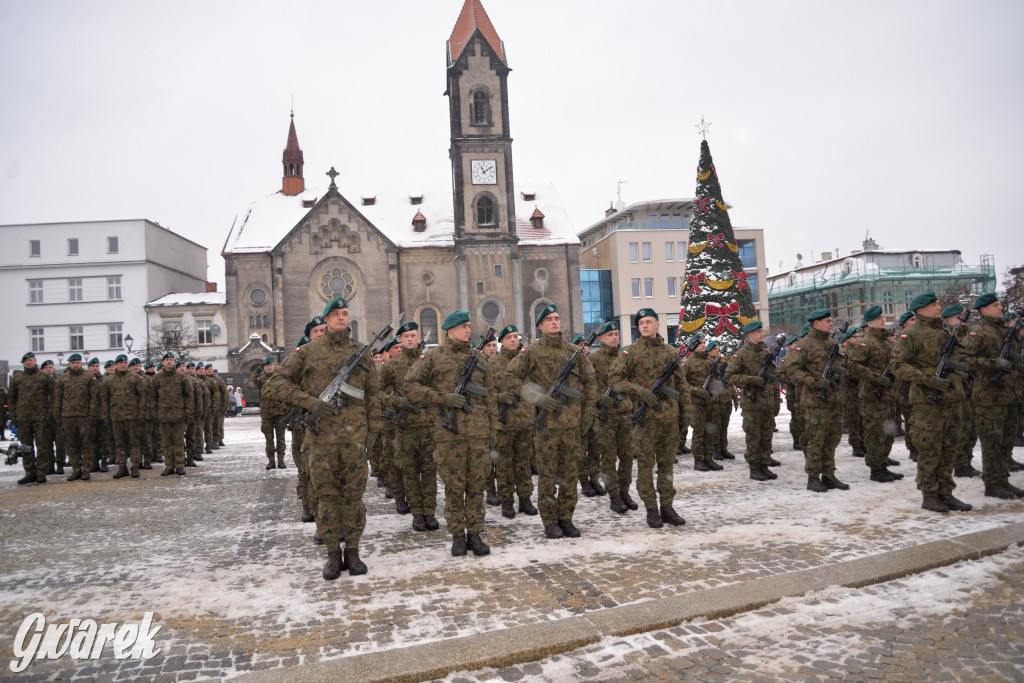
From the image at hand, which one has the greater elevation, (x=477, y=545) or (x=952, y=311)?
(x=952, y=311)

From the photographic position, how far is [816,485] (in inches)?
322

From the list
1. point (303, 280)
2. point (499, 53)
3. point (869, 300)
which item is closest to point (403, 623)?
point (303, 280)

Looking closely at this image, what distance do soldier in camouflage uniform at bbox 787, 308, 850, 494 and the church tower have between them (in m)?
37.0

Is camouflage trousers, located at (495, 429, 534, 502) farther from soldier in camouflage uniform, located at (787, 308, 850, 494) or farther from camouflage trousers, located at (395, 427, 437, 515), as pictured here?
soldier in camouflage uniform, located at (787, 308, 850, 494)

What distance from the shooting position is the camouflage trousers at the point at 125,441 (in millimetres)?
12250

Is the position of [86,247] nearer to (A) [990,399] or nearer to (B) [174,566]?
(B) [174,566]

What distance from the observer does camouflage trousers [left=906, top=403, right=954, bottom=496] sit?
6.75 meters

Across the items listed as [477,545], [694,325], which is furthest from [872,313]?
[694,325]

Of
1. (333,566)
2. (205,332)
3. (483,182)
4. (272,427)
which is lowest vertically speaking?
(333,566)

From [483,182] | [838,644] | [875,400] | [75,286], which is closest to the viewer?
[838,644]

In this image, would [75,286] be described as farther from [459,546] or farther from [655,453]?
[655,453]

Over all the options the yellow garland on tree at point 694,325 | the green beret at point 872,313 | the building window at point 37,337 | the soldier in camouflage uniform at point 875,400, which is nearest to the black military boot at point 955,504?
the soldier in camouflage uniform at point 875,400

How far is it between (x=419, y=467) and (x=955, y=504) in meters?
5.41

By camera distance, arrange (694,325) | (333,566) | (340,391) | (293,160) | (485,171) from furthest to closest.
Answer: (293,160)
(485,171)
(694,325)
(340,391)
(333,566)
